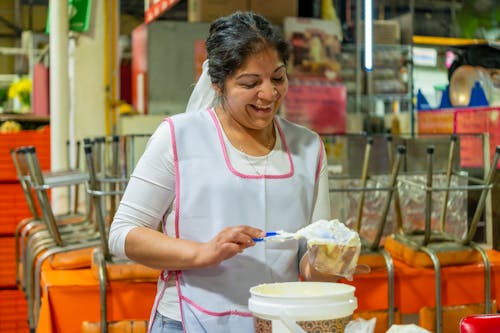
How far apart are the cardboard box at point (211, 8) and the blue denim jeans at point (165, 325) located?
3.33 meters

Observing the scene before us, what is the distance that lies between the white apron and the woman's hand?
5.6 inches

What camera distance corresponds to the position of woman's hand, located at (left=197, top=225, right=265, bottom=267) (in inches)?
65.6

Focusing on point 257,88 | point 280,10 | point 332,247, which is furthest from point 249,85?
point 280,10

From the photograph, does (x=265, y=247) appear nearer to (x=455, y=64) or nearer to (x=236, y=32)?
(x=236, y=32)

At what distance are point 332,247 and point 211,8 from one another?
3.75 metres

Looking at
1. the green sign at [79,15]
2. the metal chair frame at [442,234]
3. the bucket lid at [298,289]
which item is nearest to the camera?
the bucket lid at [298,289]

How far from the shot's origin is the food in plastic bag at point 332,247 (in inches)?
64.2

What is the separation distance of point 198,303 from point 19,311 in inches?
169

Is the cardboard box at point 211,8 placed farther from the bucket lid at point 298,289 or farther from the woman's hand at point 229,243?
the bucket lid at point 298,289

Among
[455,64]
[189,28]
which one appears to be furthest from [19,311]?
[455,64]


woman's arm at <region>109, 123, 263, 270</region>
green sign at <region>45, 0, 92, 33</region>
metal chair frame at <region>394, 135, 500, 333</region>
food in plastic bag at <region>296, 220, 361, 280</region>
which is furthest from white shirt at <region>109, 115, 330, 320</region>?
green sign at <region>45, 0, 92, 33</region>

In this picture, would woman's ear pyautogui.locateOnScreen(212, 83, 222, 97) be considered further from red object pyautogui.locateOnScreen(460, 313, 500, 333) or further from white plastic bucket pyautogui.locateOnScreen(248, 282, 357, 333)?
red object pyautogui.locateOnScreen(460, 313, 500, 333)

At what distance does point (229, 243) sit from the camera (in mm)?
1676

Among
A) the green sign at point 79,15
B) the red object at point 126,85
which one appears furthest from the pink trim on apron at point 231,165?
the red object at point 126,85
